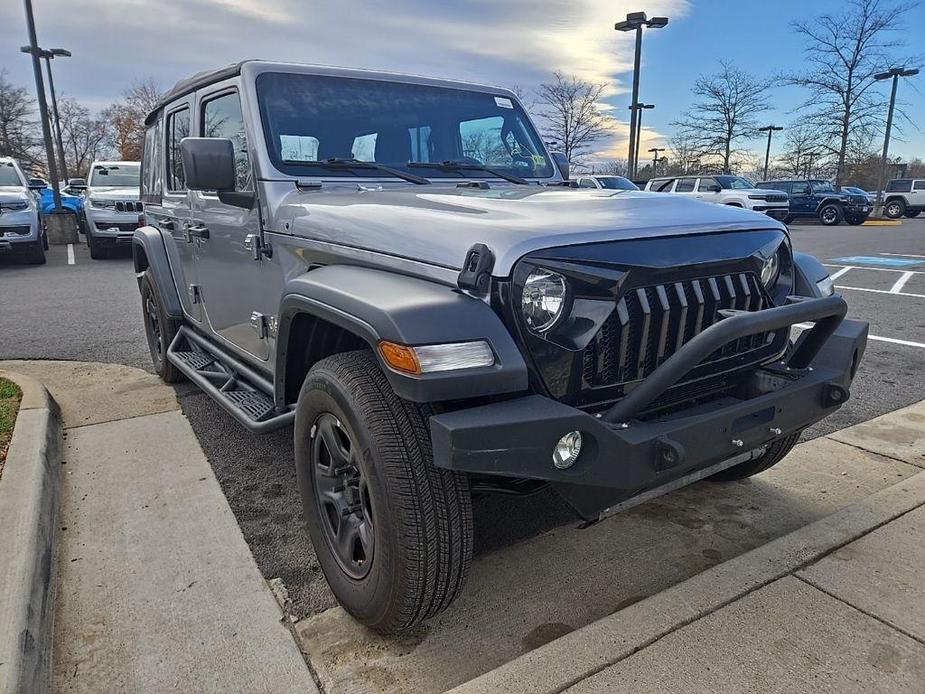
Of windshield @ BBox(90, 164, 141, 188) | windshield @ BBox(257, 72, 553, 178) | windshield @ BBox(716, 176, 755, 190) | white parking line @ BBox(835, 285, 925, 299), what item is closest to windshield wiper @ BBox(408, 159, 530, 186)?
windshield @ BBox(257, 72, 553, 178)

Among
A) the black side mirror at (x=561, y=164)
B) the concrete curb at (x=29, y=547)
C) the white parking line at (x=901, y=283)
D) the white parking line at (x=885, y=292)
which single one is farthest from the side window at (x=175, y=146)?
the white parking line at (x=901, y=283)

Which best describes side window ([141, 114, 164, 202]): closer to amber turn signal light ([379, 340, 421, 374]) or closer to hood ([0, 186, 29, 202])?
amber turn signal light ([379, 340, 421, 374])

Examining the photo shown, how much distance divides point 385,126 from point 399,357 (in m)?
1.87

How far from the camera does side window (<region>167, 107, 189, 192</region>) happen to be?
414cm

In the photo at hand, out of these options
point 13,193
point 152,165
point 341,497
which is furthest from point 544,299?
point 13,193

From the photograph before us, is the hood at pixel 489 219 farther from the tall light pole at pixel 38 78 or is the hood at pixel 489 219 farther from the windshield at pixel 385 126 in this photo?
the tall light pole at pixel 38 78

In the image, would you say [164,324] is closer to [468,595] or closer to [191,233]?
[191,233]

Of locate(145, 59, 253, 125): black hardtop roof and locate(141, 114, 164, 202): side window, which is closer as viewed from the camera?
locate(145, 59, 253, 125): black hardtop roof

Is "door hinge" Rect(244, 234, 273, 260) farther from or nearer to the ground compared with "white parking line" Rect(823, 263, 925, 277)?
farther from the ground

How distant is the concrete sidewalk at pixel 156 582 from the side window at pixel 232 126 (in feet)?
5.23

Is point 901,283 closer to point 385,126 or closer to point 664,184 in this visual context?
point 385,126

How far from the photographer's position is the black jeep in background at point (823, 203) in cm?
2577

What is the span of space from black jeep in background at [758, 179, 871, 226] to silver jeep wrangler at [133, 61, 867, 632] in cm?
2534

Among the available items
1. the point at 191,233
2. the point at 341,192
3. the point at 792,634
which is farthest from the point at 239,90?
the point at 792,634
